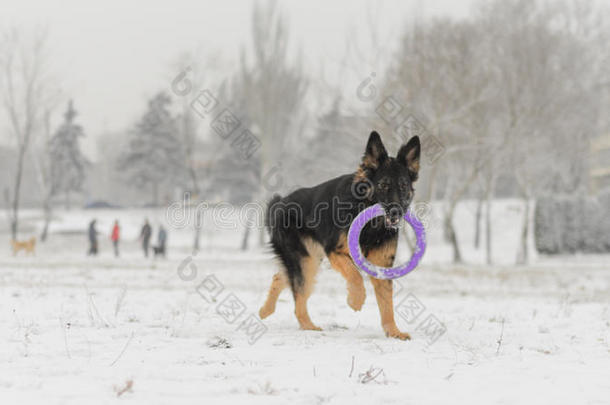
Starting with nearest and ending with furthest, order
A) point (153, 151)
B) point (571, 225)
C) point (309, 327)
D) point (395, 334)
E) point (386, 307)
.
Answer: point (395, 334) → point (386, 307) → point (309, 327) → point (571, 225) → point (153, 151)

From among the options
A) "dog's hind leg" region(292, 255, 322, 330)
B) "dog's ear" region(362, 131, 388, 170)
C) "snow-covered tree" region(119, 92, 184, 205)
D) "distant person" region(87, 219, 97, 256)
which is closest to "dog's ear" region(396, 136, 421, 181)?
"dog's ear" region(362, 131, 388, 170)

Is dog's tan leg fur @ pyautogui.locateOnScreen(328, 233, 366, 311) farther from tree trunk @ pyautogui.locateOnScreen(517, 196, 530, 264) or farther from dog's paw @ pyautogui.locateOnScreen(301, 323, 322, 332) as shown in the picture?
tree trunk @ pyautogui.locateOnScreen(517, 196, 530, 264)

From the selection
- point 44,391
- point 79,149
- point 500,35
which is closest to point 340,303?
point 44,391

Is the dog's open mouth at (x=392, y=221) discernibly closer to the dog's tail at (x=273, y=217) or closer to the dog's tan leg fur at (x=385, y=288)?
the dog's tan leg fur at (x=385, y=288)

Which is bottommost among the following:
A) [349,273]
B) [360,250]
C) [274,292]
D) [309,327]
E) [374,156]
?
[309,327]

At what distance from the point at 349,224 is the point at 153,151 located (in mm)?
51500

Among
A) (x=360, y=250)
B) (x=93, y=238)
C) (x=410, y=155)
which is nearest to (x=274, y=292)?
(x=360, y=250)

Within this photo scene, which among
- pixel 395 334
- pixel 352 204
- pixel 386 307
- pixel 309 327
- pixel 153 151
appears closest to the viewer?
pixel 395 334

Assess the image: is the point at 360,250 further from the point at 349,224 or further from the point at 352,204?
the point at 352,204

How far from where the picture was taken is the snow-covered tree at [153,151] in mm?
53281

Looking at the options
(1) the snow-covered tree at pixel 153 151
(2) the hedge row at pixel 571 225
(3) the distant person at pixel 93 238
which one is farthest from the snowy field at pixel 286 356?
(1) the snow-covered tree at pixel 153 151

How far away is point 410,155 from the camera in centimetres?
546

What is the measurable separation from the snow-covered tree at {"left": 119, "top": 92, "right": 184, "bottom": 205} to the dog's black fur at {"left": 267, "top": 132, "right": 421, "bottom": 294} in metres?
48.8

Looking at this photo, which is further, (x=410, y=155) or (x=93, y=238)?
(x=93, y=238)
